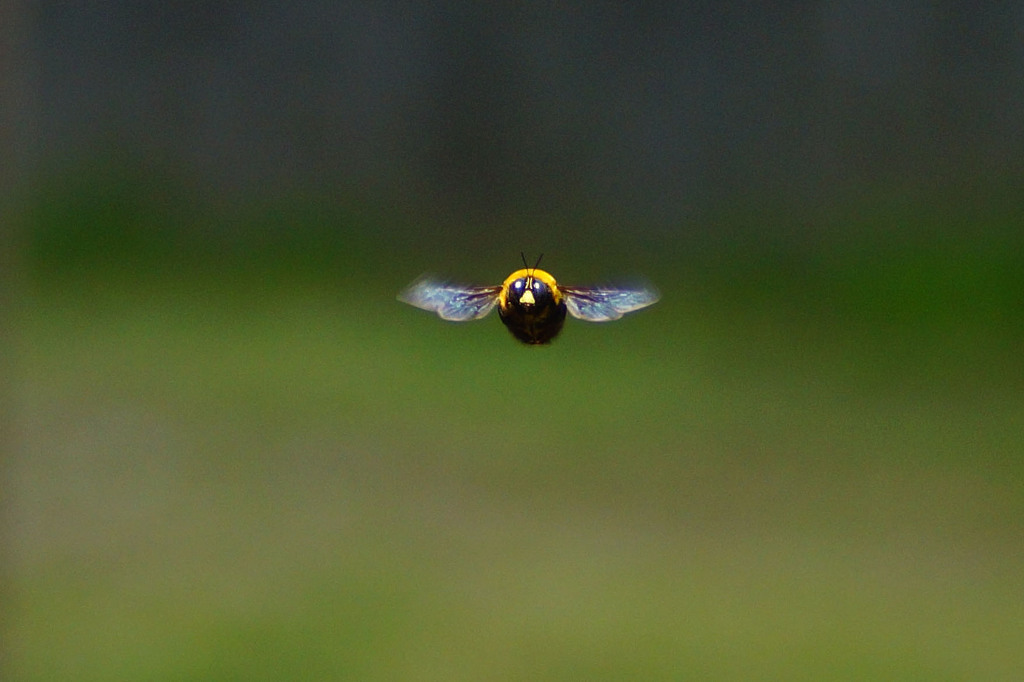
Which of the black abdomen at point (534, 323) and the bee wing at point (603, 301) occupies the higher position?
the bee wing at point (603, 301)

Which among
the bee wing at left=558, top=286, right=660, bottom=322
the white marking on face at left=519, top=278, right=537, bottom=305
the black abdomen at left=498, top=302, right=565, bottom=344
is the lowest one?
the black abdomen at left=498, top=302, right=565, bottom=344

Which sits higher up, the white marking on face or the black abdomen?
the white marking on face

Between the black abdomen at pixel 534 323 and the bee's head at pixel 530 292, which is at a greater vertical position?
the bee's head at pixel 530 292

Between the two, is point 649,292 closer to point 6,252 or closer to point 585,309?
point 585,309

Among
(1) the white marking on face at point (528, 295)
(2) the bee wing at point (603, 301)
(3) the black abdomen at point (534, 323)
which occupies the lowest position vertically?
(3) the black abdomen at point (534, 323)

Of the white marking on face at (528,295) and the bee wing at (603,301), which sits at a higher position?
the bee wing at (603,301)
